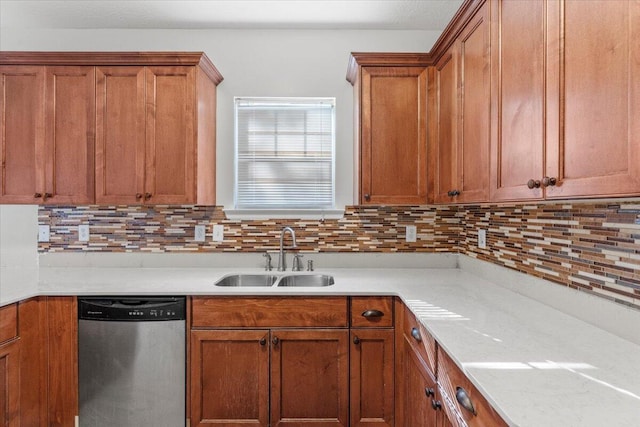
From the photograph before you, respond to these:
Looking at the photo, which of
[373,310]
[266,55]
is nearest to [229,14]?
[266,55]

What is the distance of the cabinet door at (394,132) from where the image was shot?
2195mm

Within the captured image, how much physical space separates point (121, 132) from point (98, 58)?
442 mm

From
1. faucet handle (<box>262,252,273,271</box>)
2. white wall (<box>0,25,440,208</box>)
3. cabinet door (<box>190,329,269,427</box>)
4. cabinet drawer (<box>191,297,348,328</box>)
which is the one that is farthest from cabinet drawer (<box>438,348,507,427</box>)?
white wall (<box>0,25,440,208</box>)

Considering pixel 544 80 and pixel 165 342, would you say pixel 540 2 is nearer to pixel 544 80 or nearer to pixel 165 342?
pixel 544 80

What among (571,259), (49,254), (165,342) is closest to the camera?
(571,259)

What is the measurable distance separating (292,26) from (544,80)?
184 centimetres

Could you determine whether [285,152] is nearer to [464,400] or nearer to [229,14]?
[229,14]

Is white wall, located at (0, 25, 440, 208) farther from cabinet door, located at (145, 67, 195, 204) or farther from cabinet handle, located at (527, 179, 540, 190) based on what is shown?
cabinet handle, located at (527, 179, 540, 190)

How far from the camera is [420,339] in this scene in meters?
1.52

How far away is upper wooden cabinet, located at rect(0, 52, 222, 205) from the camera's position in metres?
2.16

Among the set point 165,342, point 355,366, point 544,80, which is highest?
point 544,80

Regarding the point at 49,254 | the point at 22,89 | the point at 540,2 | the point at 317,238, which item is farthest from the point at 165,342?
the point at 540,2

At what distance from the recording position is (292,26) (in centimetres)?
250

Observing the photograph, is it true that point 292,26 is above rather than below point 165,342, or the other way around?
above
